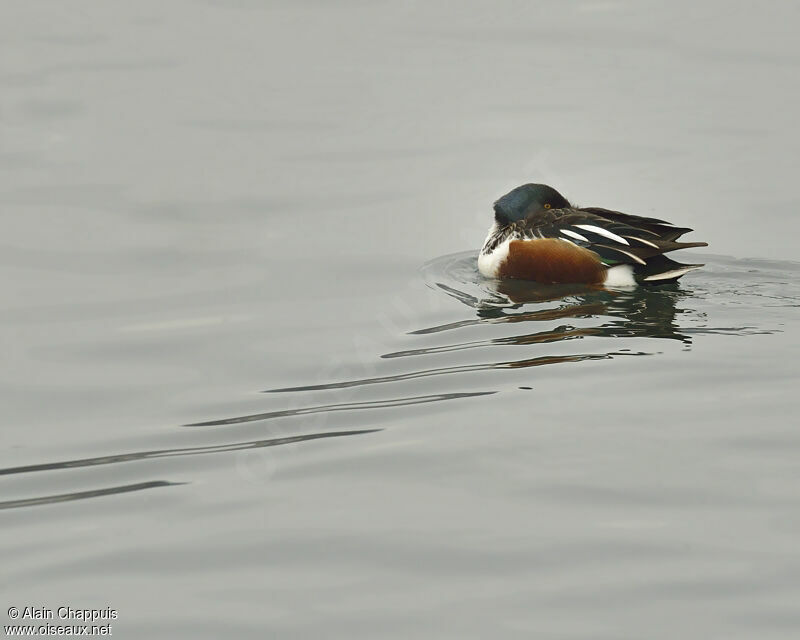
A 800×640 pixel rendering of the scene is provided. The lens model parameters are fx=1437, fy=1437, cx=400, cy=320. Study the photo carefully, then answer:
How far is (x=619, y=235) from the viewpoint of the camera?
1298 centimetres

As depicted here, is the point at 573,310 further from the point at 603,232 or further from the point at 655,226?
the point at 655,226

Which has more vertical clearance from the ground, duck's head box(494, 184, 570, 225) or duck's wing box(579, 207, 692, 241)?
A: duck's head box(494, 184, 570, 225)

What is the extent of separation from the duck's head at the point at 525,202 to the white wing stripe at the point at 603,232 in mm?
813

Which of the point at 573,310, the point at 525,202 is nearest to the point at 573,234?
the point at 525,202

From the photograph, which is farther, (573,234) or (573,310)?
(573,234)

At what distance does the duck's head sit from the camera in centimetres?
1398

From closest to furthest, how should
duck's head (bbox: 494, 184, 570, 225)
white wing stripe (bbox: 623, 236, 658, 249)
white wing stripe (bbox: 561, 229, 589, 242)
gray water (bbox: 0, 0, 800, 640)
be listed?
gray water (bbox: 0, 0, 800, 640)
white wing stripe (bbox: 623, 236, 658, 249)
white wing stripe (bbox: 561, 229, 589, 242)
duck's head (bbox: 494, 184, 570, 225)

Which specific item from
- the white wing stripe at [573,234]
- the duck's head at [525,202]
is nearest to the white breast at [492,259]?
the duck's head at [525,202]

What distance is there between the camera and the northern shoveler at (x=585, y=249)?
12.9m

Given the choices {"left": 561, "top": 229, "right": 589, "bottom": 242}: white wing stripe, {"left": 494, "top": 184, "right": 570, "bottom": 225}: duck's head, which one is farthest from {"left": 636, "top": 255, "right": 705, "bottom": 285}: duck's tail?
{"left": 494, "top": 184, "right": 570, "bottom": 225}: duck's head

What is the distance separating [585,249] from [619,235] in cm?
34

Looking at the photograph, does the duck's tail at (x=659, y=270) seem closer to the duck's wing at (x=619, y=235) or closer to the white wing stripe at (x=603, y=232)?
the duck's wing at (x=619, y=235)

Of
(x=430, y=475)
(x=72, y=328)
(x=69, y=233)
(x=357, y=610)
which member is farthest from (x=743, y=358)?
(x=69, y=233)

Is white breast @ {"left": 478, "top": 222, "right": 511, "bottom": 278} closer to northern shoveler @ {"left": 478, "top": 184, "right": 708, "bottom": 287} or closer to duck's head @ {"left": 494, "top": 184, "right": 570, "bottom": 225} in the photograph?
northern shoveler @ {"left": 478, "top": 184, "right": 708, "bottom": 287}
